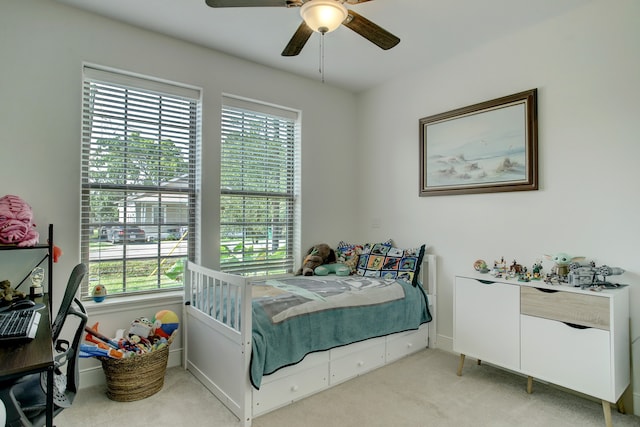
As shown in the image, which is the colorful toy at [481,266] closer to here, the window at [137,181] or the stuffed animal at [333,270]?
the stuffed animal at [333,270]

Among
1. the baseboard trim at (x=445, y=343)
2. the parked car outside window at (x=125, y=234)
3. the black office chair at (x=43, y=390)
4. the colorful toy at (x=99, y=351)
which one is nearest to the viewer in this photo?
the black office chair at (x=43, y=390)

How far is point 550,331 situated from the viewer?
87.5 inches

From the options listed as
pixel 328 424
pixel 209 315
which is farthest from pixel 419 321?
pixel 209 315

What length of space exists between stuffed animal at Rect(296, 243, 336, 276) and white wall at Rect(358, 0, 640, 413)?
0.77 metres

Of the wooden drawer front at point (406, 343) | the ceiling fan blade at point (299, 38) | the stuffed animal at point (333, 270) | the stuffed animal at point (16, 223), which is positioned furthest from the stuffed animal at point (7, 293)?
the wooden drawer front at point (406, 343)

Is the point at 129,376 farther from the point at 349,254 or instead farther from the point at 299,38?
the point at 299,38

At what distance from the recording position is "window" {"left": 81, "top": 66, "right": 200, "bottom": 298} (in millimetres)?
2564

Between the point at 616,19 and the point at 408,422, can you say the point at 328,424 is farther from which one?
the point at 616,19

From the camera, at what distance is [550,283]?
2312 mm

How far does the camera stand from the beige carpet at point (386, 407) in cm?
204

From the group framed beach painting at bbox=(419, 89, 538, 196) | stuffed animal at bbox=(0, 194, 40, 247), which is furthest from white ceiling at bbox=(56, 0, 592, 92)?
stuffed animal at bbox=(0, 194, 40, 247)

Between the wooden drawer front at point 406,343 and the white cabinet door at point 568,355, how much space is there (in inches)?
36.1

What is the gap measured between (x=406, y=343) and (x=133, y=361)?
2100mm

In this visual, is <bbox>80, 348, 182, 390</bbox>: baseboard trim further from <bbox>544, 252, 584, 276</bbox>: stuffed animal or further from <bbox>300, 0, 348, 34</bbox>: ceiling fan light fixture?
<bbox>544, 252, 584, 276</bbox>: stuffed animal
